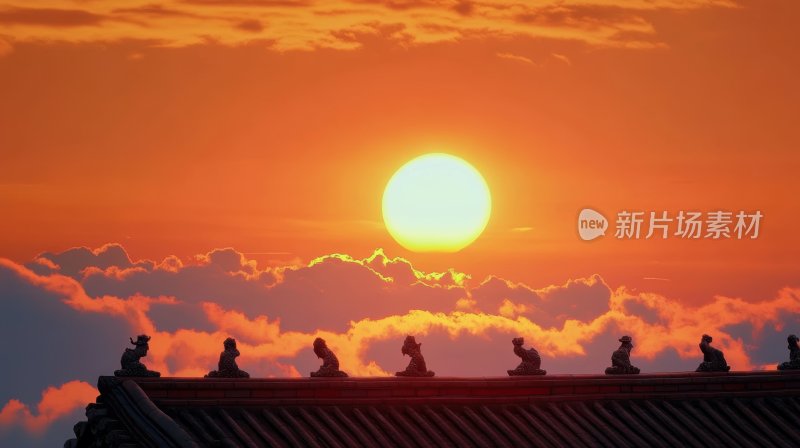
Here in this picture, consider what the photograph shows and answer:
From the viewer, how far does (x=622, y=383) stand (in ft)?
135

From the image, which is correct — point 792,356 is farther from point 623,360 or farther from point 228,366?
point 228,366

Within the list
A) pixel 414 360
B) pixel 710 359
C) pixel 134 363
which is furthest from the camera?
pixel 710 359

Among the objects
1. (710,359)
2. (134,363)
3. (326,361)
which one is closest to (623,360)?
(710,359)

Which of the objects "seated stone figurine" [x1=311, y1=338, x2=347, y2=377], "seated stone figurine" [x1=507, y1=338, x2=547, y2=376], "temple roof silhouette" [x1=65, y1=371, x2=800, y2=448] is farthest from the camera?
"seated stone figurine" [x1=507, y1=338, x2=547, y2=376]

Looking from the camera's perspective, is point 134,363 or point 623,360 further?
point 623,360

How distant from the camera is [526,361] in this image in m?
40.4

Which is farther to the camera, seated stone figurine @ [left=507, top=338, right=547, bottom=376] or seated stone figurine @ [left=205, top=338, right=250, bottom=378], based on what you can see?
seated stone figurine @ [left=507, top=338, right=547, bottom=376]

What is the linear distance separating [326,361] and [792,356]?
13403 millimetres

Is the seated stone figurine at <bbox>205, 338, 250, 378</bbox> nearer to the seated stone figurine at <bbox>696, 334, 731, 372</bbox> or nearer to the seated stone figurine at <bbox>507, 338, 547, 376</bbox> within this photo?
the seated stone figurine at <bbox>507, 338, 547, 376</bbox>

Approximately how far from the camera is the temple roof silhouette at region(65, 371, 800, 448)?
34.9 m

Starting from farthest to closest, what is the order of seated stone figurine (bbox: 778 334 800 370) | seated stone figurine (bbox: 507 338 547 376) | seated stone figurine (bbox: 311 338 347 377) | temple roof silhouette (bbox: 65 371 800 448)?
seated stone figurine (bbox: 778 334 800 370) < seated stone figurine (bbox: 507 338 547 376) < seated stone figurine (bbox: 311 338 347 377) < temple roof silhouette (bbox: 65 371 800 448)

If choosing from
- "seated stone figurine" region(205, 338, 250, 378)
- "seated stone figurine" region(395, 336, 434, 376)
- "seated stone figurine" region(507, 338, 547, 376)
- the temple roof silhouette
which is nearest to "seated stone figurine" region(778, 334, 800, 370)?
the temple roof silhouette

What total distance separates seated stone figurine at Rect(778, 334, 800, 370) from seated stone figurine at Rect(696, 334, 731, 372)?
190 centimetres

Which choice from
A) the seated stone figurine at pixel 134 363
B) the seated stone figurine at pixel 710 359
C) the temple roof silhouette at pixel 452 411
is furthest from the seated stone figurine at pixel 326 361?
the seated stone figurine at pixel 710 359
